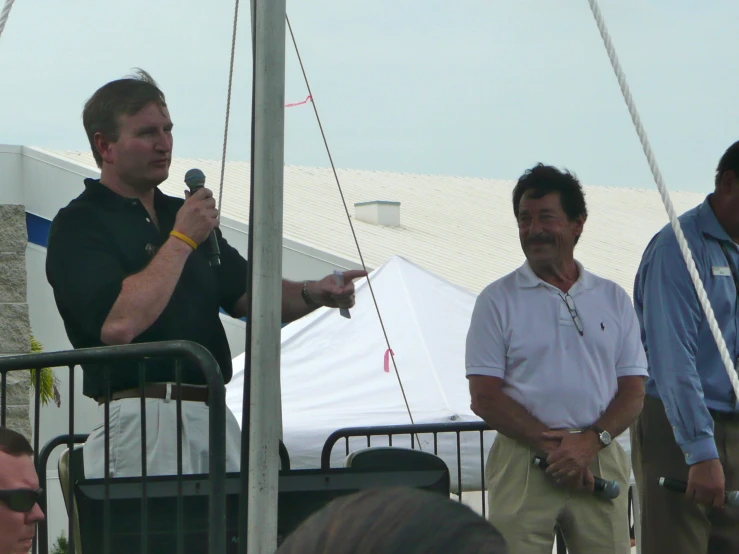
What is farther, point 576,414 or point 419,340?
point 419,340

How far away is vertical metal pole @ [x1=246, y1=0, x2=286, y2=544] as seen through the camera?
2.38 meters

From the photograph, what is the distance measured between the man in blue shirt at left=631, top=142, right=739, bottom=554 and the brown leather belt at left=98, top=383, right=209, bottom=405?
134 centimetres

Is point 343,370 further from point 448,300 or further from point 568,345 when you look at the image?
point 568,345

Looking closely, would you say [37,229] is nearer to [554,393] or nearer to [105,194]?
[105,194]

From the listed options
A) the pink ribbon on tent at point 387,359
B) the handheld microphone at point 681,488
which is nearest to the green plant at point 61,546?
the pink ribbon on tent at point 387,359

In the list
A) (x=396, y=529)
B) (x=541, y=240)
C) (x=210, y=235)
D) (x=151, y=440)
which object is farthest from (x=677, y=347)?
(x=396, y=529)

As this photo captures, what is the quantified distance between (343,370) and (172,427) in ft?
14.8

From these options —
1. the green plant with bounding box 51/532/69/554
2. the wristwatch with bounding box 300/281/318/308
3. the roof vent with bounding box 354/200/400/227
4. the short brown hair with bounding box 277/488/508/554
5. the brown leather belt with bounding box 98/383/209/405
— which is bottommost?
the green plant with bounding box 51/532/69/554

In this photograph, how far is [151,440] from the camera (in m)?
2.84

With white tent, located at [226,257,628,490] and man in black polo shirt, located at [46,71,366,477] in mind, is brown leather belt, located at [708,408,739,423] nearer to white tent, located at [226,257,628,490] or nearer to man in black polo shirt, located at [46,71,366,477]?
man in black polo shirt, located at [46,71,366,477]

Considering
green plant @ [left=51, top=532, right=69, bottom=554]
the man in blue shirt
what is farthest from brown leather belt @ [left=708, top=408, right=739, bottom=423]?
green plant @ [left=51, top=532, right=69, bottom=554]

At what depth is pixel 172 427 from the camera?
2830 millimetres

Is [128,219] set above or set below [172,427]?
above

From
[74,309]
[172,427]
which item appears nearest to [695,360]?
[172,427]
